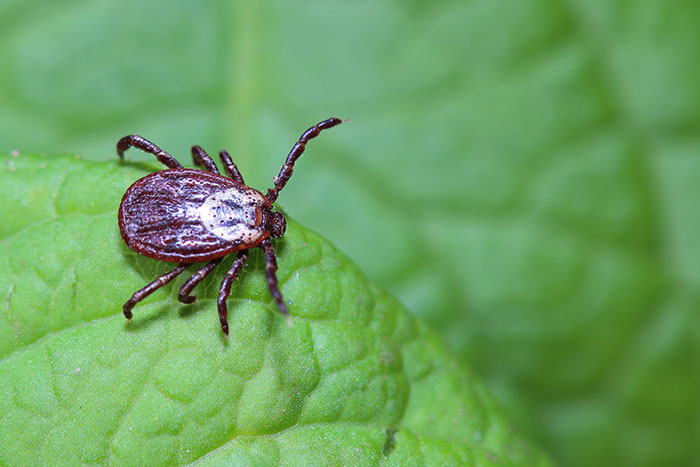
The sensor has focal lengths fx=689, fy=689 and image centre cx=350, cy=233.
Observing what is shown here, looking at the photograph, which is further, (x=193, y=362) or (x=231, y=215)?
(x=231, y=215)

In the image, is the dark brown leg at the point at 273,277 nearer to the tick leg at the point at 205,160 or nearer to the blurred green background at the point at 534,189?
the tick leg at the point at 205,160

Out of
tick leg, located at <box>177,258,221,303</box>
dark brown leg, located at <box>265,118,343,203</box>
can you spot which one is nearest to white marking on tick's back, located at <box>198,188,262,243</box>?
tick leg, located at <box>177,258,221,303</box>

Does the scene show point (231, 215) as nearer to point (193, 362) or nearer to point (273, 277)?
point (273, 277)

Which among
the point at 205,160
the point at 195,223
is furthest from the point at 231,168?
the point at 195,223

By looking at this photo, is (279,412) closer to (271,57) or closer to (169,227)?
(169,227)

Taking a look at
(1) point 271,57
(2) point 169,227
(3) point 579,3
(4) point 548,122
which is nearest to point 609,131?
(4) point 548,122

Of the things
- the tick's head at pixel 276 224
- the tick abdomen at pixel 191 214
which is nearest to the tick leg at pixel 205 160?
the tick abdomen at pixel 191 214
